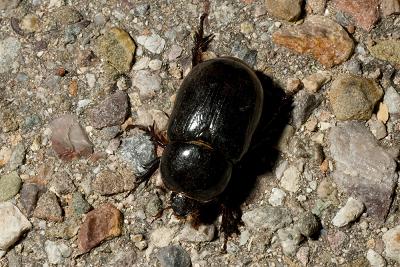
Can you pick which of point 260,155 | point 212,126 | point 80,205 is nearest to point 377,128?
point 260,155

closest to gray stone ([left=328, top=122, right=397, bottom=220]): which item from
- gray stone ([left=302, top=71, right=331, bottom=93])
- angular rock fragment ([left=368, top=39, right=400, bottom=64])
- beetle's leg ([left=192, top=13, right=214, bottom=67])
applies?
gray stone ([left=302, top=71, right=331, bottom=93])

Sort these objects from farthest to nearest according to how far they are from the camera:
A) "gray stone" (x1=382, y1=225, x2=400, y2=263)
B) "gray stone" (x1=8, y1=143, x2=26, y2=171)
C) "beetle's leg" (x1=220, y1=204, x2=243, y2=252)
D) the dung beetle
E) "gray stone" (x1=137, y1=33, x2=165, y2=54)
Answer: "gray stone" (x1=137, y1=33, x2=165, y2=54) → "gray stone" (x1=8, y1=143, x2=26, y2=171) → "beetle's leg" (x1=220, y1=204, x2=243, y2=252) → "gray stone" (x1=382, y1=225, x2=400, y2=263) → the dung beetle

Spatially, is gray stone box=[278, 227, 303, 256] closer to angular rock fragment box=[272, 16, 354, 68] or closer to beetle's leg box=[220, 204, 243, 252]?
beetle's leg box=[220, 204, 243, 252]

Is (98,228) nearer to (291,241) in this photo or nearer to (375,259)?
(291,241)

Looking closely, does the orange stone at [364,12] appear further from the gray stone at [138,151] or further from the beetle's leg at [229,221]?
the gray stone at [138,151]

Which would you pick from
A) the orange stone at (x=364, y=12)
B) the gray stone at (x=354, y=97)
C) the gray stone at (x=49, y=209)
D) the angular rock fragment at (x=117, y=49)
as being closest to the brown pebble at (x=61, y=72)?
the angular rock fragment at (x=117, y=49)

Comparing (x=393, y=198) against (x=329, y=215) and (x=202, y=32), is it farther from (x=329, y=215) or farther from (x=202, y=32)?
(x=202, y=32)
